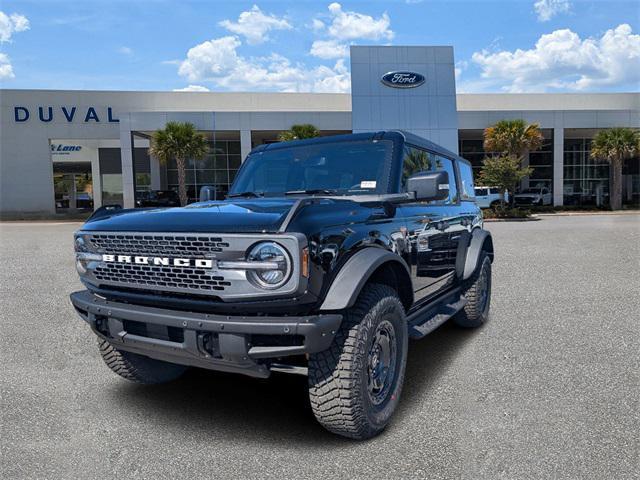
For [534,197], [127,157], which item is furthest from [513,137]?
[127,157]

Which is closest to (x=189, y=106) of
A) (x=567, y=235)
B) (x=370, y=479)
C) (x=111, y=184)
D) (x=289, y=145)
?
(x=111, y=184)

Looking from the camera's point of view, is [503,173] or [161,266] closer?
[161,266]

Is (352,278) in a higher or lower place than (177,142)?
lower

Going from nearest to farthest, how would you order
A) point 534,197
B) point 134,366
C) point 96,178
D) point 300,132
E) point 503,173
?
point 134,366 < point 503,173 < point 300,132 < point 534,197 < point 96,178

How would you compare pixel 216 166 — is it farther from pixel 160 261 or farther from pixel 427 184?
pixel 160 261

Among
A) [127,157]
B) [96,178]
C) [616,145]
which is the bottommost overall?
[96,178]

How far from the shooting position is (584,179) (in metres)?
39.0

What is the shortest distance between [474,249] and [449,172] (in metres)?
0.86

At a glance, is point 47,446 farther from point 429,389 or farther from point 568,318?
point 568,318

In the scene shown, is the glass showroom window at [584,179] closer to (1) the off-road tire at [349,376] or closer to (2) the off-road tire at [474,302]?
(2) the off-road tire at [474,302]

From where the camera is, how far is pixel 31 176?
36062 millimetres

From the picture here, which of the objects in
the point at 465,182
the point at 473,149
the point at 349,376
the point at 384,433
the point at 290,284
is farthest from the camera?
the point at 473,149

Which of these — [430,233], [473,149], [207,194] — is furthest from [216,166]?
[430,233]

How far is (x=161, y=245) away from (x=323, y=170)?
1.61 meters
